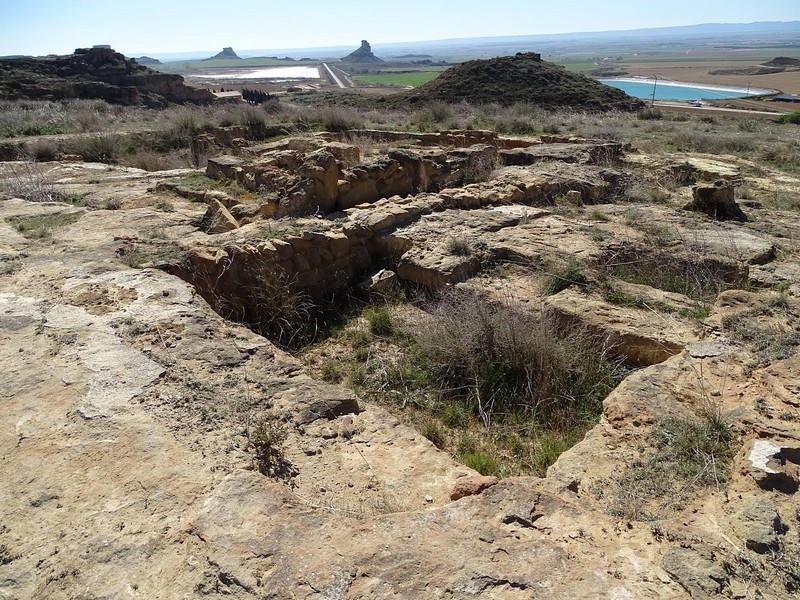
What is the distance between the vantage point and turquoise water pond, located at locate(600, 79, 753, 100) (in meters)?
46.3

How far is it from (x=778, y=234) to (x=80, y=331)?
798 centimetres

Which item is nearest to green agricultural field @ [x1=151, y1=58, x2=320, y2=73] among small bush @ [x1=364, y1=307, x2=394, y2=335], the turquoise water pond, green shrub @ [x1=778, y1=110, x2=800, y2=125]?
the turquoise water pond

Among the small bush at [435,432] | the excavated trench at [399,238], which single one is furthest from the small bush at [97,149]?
the small bush at [435,432]

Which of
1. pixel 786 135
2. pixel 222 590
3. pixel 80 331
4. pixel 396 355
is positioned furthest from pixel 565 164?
pixel 786 135

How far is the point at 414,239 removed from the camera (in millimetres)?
6508

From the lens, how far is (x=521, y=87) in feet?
90.4

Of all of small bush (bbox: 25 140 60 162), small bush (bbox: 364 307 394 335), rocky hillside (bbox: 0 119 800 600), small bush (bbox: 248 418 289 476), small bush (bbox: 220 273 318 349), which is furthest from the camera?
small bush (bbox: 25 140 60 162)

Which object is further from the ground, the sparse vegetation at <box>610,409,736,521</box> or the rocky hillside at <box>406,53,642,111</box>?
the rocky hillside at <box>406,53,642,111</box>

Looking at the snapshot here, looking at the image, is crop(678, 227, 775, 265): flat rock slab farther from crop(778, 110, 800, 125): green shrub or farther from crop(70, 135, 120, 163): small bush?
crop(778, 110, 800, 125): green shrub

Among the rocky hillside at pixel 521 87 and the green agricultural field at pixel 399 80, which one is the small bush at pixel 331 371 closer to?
the rocky hillside at pixel 521 87

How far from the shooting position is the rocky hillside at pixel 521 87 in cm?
2548

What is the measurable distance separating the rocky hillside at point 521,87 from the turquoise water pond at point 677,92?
763 inches

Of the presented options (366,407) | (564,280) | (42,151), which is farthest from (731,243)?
(42,151)

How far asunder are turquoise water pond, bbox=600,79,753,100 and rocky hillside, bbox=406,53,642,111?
19.4m
